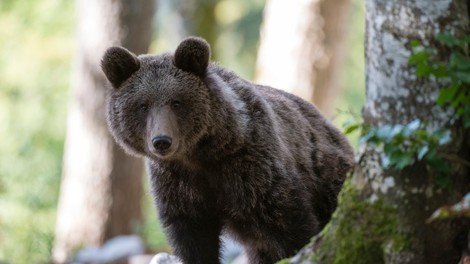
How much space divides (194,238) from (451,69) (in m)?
2.87

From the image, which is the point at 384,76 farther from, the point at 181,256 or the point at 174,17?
the point at 174,17

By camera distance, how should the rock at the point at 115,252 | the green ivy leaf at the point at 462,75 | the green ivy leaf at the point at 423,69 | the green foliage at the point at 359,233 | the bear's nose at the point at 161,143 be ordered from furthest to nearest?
the rock at the point at 115,252
the bear's nose at the point at 161,143
the green foliage at the point at 359,233
the green ivy leaf at the point at 423,69
the green ivy leaf at the point at 462,75

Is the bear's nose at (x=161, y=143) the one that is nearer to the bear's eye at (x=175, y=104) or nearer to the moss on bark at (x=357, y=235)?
the bear's eye at (x=175, y=104)

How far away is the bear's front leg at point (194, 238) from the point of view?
620cm

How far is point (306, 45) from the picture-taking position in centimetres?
1250

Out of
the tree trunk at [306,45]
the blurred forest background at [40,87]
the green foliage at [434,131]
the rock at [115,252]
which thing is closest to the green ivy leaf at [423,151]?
the green foliage at [434,131]

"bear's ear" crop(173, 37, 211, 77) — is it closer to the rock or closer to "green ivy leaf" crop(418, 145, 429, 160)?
"green ivy leaf" crop(418, 145, 429, 160)

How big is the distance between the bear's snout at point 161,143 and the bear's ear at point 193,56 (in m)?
0.68

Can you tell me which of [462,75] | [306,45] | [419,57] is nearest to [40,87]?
[306,45]

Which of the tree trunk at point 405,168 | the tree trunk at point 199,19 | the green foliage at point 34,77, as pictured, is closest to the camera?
the tree trunk at point 405,168

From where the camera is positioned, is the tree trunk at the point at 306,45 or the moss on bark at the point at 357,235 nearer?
the moss on bark at the point at 357,235

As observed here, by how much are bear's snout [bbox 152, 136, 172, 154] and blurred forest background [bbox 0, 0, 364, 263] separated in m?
8.70

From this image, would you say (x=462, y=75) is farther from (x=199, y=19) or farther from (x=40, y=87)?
(x=40, y=87)

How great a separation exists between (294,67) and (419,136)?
8.60 m
